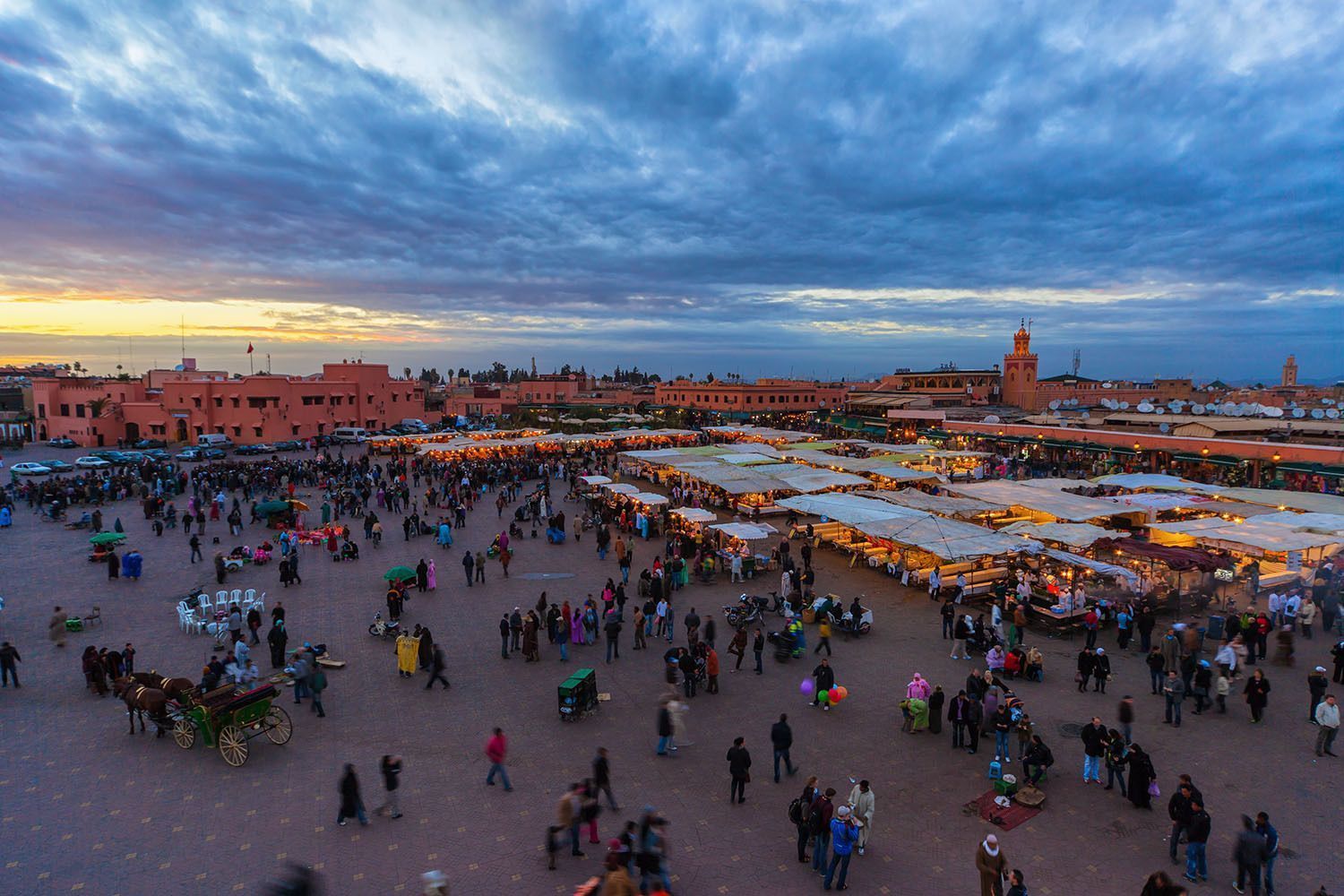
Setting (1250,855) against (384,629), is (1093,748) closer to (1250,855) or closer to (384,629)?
(1250,855)

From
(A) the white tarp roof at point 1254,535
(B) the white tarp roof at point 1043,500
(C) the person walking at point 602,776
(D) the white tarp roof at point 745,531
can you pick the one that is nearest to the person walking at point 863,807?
(C) the person walking at point 602,776

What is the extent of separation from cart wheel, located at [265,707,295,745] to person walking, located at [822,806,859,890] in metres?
7.20

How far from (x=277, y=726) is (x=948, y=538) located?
13.7 meters

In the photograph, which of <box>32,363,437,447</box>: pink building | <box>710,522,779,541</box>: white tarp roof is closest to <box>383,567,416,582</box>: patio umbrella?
<box>710,522,779,541</box>: white tarp roof

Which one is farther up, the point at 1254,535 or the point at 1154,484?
the point at 1154,484

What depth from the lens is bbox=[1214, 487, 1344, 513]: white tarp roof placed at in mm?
19181

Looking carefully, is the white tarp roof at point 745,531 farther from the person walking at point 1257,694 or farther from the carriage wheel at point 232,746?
the carriage wheel at point 232,746

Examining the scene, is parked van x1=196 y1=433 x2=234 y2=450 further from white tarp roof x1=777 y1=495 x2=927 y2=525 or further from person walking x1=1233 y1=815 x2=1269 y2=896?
person walking x1=1233 y1=815 x2=1269 y2=896

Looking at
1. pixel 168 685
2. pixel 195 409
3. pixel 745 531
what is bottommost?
pixel 168 685

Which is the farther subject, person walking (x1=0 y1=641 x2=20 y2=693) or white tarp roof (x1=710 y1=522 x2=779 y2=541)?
white tarp roof (x1=710 y1=522 x2=779 y2=541)

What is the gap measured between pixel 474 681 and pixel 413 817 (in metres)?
3.60

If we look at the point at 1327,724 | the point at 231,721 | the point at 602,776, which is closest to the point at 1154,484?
the point at 1327,724

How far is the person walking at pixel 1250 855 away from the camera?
239 inches

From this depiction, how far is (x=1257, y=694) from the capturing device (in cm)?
945
